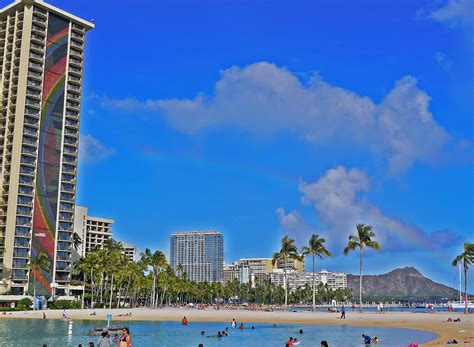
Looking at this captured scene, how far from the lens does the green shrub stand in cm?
11444

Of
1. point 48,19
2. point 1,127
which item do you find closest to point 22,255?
point 1,127

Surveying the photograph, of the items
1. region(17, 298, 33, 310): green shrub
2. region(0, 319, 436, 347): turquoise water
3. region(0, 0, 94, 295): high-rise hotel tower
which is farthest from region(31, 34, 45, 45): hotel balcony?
region(0, 319, 436, 347): turquoise water

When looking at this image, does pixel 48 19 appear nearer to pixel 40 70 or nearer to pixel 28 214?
pixel 40 70

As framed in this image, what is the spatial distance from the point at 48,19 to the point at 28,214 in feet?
171

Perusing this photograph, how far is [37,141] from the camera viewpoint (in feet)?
463

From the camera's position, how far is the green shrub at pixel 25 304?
11444 centimetres

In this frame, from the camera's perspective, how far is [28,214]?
445ft

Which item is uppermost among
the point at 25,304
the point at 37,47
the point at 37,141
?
the point at 37,47

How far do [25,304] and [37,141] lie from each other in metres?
43.4

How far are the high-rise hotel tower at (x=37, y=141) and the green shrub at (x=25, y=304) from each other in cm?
1118

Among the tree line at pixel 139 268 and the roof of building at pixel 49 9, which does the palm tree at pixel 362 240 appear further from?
the roof of building at pixel 49 9

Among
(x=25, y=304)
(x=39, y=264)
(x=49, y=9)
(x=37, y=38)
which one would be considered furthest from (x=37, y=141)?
(x=25, y=304)

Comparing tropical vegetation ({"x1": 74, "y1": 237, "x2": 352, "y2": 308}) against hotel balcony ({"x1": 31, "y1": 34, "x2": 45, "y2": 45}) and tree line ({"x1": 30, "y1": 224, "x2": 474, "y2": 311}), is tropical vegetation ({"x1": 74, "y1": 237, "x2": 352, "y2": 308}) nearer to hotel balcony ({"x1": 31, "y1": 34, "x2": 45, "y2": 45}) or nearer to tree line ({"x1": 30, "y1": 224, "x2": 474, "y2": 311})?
tree line ({"x1": 30, "y1": 224, "x2": 474, "y2": 311})

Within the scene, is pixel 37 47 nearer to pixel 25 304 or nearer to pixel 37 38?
pixel 37 38
